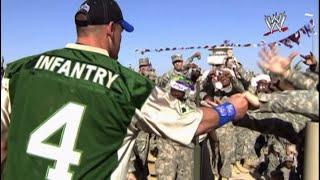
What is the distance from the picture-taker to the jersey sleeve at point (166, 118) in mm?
2914

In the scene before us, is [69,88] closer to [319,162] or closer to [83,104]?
[83,104]

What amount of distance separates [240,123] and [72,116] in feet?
3.02

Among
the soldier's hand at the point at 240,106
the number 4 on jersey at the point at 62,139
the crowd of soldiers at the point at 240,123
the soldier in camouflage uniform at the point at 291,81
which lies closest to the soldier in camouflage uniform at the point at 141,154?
the crowd of soldiers at the point at 240,123

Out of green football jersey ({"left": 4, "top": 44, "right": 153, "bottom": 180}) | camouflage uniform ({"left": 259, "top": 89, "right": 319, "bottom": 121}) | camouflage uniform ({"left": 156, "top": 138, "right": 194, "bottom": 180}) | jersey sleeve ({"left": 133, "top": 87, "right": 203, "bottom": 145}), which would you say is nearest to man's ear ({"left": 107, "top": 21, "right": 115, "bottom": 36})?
green football jersey ({"left": 4, "top": 44, "right": 153, "bottom": 180})

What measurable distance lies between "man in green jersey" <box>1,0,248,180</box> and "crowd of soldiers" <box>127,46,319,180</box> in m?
0.17

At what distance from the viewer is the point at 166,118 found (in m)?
2.95

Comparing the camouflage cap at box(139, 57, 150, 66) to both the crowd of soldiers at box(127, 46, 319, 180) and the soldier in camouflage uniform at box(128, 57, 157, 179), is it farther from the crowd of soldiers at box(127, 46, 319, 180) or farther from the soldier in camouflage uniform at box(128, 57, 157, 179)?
the soldier in camouflage uniform at box(128, 57, 157, 179)

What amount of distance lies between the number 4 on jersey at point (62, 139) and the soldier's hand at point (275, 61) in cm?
90

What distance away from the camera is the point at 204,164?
8.78m

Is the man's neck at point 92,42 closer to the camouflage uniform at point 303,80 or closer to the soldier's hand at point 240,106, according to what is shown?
the soldier's hand at point 240,106

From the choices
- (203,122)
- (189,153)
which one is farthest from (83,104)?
(189,153)

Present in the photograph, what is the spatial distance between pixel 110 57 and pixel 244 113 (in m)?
0.75

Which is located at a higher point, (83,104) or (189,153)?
(83,104)

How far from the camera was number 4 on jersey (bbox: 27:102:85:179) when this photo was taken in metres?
2.87
